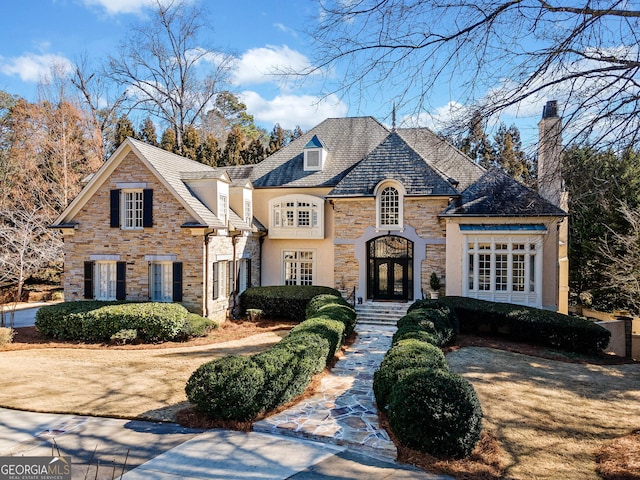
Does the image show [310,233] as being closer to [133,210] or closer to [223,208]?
[223,208]

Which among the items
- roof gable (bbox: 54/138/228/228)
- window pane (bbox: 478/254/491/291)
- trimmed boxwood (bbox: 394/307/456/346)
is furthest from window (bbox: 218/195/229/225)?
window pane (bbox: 478/254/491/291)

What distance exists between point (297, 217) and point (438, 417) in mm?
15816

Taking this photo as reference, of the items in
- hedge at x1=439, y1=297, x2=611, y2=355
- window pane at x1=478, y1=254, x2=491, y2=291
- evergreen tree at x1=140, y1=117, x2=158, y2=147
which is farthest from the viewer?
evergreen tree at x1=140, y1=117, x2=158, y2=147

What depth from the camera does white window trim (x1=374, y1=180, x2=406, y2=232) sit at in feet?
62.1

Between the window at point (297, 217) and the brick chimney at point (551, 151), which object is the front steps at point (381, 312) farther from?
the brick chimney at point (551, 151)

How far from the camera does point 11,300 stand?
24.9 metres

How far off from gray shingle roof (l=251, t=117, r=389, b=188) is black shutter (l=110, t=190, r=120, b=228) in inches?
286

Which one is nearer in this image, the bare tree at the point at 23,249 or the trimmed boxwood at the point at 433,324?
the trimmed boxwood at the point at 433,324

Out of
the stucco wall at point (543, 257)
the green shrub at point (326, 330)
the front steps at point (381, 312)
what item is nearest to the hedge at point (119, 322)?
the green shrub at point (326, 330)

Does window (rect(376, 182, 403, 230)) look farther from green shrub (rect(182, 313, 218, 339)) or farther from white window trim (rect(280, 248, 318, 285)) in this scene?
green shrub (rect(182, 313, 218, 339))

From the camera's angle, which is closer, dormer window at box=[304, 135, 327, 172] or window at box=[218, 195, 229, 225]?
window at box=[218, 195, 229, 225]

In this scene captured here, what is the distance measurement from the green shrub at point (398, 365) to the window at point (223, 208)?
1098 centimetres

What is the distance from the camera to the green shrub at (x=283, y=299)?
60.5 feet

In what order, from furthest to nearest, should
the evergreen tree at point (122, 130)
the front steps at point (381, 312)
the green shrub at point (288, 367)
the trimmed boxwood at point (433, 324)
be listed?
1. the evergreen tree at point (122, 130)
2. the front steps at point (381, 312)
3. the trimmed boxwood at point (433, 324)
4. the green shrub at point (288, 367)
